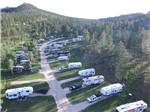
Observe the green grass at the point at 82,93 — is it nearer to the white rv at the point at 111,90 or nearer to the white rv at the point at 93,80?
the white rv at the point at 93,80

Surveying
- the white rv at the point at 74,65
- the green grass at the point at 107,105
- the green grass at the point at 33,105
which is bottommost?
the green grass at the point at 33,105

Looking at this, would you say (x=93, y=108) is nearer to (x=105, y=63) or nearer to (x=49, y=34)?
(x=105, y=63)

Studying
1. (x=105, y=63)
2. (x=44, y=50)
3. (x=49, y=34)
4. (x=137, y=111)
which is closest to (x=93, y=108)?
(x=137, y=111)

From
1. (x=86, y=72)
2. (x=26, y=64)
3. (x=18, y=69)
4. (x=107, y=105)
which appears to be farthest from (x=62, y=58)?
(x=107, y=105)

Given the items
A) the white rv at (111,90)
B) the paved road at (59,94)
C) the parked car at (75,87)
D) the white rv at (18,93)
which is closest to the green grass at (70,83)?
the paved road at (59,94)

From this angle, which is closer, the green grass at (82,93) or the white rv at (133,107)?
the white rv at (133,107)

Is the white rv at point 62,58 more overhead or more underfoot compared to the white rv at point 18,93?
more overhead

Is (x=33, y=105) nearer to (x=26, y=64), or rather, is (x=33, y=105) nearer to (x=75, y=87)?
(x=75, y=87)
